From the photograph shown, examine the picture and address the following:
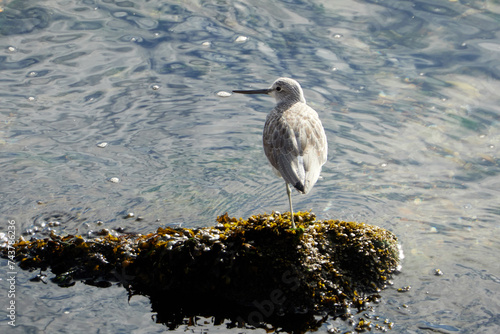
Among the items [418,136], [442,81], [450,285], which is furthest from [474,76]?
[450,285]

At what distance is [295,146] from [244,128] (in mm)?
2785

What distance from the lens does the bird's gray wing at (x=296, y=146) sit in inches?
177

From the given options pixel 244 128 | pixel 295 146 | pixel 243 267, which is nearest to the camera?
pixel 243 267

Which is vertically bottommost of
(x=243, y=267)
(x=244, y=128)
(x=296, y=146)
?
(x=244, y=128)

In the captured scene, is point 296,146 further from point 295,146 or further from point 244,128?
point 244,128

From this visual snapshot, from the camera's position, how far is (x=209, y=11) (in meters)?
10.2

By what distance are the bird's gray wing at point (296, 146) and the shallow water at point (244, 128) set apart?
104 cm

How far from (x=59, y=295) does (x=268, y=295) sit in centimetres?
168

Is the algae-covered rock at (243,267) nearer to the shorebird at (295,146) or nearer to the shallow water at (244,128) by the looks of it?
the shallow water at (244,128)

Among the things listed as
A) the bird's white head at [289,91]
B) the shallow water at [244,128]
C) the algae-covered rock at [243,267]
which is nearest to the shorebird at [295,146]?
the bird's white head at [289,91]

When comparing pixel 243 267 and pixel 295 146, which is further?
pixel 295 146

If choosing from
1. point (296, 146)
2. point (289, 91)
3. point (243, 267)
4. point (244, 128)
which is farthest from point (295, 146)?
point (244, 128)

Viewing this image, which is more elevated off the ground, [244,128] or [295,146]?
[295,146]

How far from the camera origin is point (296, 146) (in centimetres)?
470
